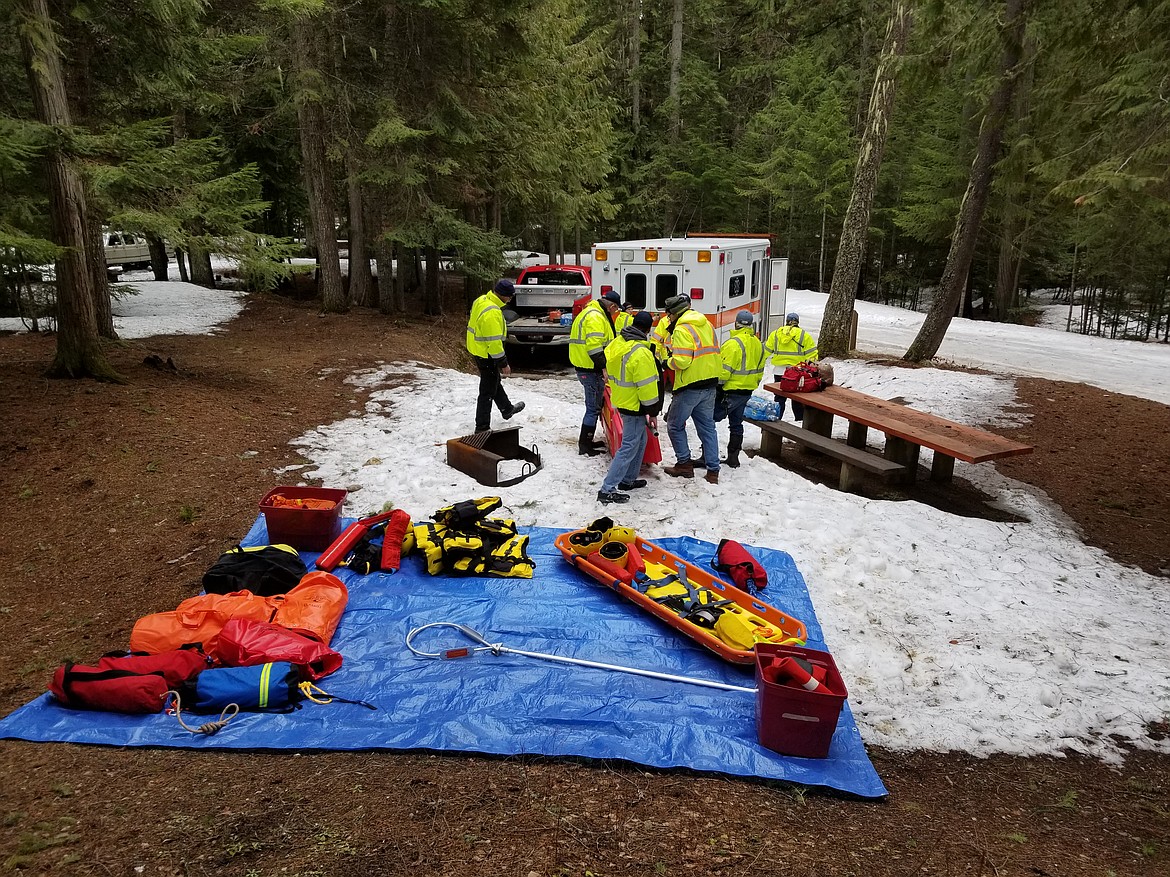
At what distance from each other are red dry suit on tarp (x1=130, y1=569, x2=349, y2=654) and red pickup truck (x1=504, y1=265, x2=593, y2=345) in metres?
10.1

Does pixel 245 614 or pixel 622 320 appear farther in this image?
pixel 622 320

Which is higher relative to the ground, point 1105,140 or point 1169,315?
point 1105,140

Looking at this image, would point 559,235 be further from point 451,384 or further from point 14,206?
point 14,206

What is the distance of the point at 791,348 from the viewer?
1116 cm

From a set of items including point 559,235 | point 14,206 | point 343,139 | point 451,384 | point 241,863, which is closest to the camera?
point 241,863


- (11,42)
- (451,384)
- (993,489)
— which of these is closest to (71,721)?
(451,384)

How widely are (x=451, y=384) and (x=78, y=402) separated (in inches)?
205

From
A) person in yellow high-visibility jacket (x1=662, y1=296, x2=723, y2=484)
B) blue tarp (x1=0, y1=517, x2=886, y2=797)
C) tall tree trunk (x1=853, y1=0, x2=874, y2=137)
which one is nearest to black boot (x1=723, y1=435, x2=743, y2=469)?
person in yellow high-visibility jacket (x1=662, y1=296, x2=723, y2=484)

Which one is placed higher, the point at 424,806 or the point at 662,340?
the point at 662,340

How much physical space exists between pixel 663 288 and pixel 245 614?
9.73m

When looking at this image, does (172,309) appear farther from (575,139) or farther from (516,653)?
(516,653)

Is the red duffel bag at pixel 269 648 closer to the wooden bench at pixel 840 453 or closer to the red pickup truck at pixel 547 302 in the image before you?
the wooden bench at pixel 840 453

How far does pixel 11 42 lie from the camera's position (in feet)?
35.8

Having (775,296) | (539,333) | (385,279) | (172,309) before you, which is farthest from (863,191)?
(172,309)
